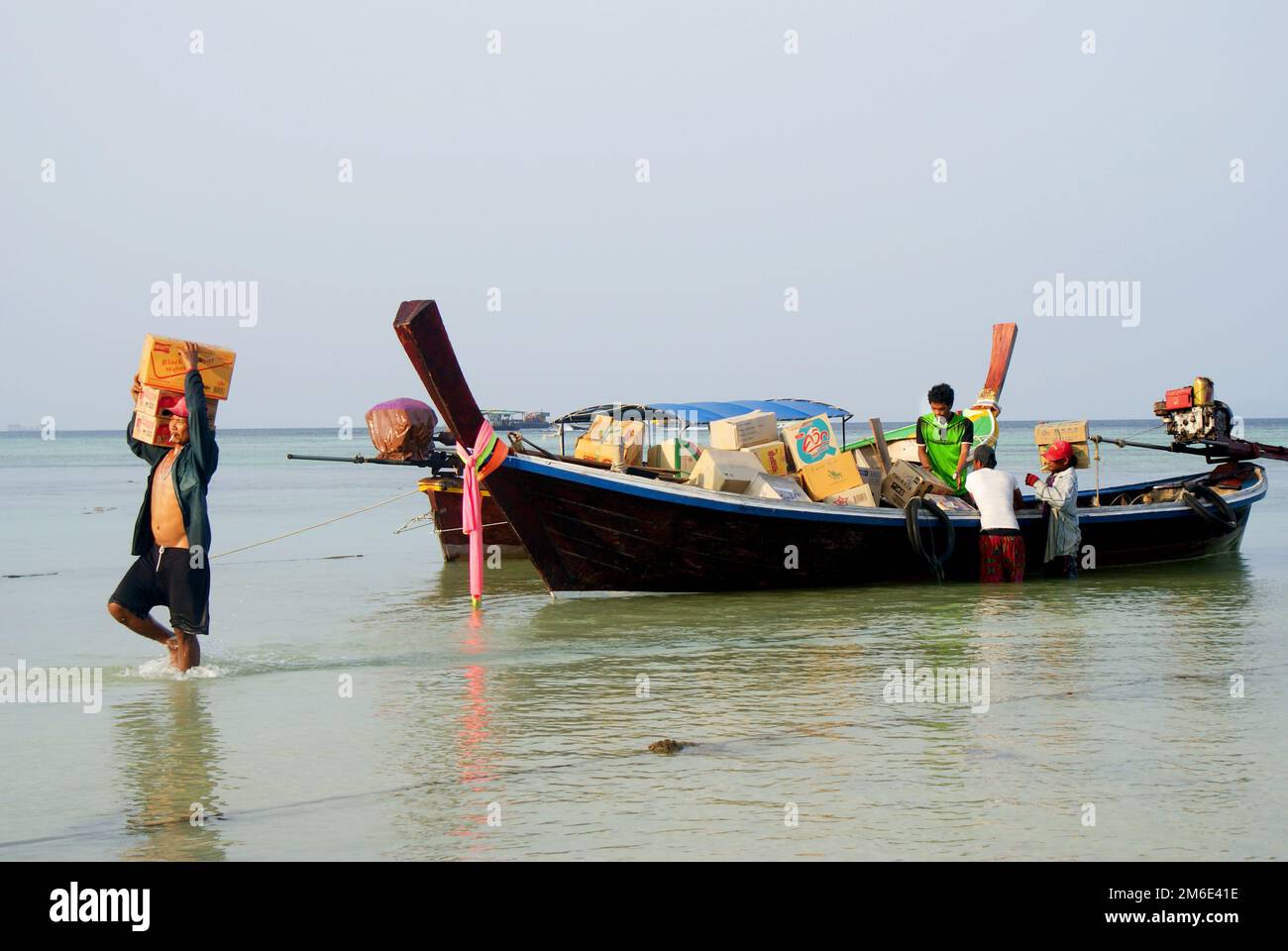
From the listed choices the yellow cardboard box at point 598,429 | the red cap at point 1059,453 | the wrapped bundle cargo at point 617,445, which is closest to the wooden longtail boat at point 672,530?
the red cap at point 1059,453

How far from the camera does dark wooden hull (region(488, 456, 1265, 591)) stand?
42.9ft

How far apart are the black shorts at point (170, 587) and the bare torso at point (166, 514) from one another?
0.07 m

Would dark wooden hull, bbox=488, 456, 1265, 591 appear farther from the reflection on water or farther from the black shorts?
the reflection on water

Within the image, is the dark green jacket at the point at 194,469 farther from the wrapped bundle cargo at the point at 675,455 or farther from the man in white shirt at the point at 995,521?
the man in white shirt at the point at 995,521

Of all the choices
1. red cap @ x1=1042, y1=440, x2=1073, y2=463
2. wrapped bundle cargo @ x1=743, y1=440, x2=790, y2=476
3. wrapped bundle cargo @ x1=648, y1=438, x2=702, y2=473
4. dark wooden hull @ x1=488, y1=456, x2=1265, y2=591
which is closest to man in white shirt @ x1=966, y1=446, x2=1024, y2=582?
dark wooden hull @ x1=488, y1=456, x2=1265, y2=591

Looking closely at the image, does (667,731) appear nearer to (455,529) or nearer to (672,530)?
(672,530)

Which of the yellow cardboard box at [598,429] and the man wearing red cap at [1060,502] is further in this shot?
the yellow cardboard box at [598,429]

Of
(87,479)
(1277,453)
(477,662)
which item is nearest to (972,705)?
(477,662)

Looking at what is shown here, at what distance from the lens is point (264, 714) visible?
8273mm

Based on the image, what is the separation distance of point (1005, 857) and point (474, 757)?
2830mm

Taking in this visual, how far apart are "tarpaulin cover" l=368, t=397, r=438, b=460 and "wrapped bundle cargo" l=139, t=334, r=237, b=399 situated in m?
6.67

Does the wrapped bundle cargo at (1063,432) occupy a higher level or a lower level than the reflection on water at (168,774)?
higher

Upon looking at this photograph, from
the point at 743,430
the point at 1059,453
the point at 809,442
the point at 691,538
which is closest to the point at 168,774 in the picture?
the point at 691,538

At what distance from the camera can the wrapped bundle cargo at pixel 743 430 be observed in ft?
47.4
